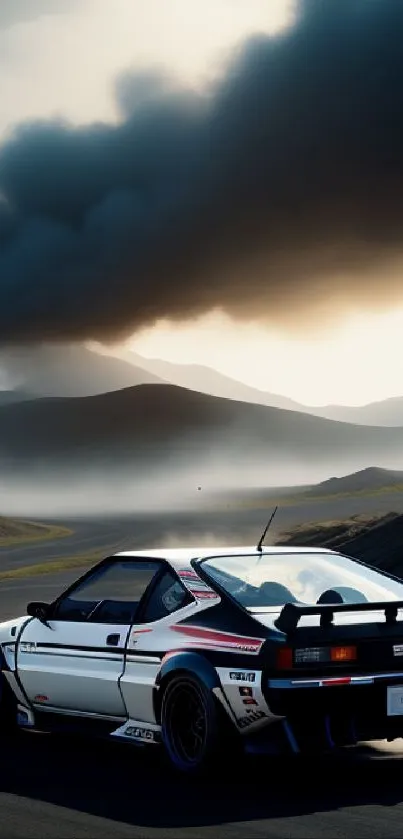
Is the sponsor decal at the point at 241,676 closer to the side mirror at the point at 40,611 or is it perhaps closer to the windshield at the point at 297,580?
the windshield at the point at 297,580

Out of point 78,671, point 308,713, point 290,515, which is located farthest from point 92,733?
point 290,515

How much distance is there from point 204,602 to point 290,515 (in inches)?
6605

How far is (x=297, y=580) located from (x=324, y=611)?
1.17 m

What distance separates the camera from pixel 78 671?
376 inches

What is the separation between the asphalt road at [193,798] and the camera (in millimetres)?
6968

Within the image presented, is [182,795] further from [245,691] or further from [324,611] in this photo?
[324,611]

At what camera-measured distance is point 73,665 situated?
9625 millimetres

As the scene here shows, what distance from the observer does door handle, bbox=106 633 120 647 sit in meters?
9.27

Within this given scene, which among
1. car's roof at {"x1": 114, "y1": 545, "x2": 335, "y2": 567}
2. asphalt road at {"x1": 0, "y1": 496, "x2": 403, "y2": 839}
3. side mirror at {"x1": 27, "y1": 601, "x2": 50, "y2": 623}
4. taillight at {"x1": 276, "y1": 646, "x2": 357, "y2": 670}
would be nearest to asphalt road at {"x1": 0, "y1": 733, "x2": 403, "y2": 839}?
asphalt road at {"x1": 0, "y1": 496, "x2": 403, "y2": 839}

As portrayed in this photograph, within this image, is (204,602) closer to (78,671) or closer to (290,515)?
(78,671)

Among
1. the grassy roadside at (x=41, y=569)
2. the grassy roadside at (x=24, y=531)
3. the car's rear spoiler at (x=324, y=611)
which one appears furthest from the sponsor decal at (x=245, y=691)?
the grassy roadside at (x=24, y=531)

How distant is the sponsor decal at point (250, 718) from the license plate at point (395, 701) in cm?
75

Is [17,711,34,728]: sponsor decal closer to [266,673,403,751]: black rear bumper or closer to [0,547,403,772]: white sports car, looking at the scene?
[0,547,403,772]: white sports car

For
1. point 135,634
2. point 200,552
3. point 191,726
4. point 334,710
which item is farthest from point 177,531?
point 334,710
